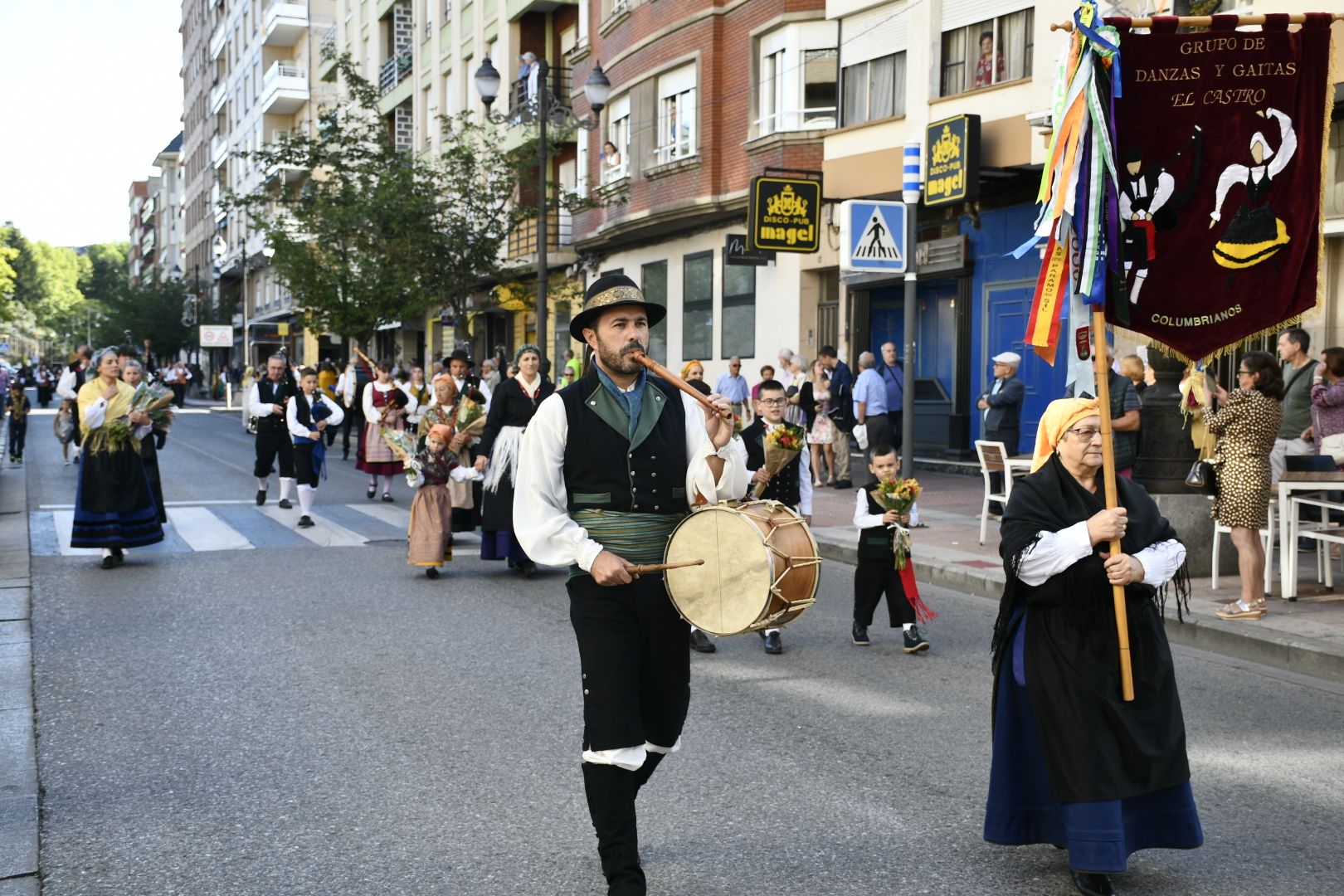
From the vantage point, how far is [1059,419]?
14.3 ft

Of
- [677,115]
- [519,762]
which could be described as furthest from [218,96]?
[519,762]

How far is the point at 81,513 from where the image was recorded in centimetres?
1108

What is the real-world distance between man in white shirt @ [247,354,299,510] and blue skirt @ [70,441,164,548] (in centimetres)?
399

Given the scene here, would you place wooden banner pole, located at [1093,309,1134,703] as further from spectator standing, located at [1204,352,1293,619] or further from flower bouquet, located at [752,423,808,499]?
spectator standing, located at [1204,352,1293,619]

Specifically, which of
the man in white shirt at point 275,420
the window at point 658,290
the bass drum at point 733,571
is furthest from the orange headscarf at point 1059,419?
the window at point 658,290

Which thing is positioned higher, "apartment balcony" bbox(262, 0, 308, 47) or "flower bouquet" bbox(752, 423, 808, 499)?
"apartment balcony" bbox(262, 0, 308, 47)

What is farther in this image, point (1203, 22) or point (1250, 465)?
point (1250, 465)

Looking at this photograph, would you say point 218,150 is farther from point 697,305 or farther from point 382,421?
point 382,421

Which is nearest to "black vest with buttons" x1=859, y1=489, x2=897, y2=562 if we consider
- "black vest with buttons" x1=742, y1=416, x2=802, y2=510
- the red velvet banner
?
"black vest with buttons" x1=742, y1=416, x2=802, y2=510

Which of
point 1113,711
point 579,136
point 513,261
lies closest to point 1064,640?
point 1113,711

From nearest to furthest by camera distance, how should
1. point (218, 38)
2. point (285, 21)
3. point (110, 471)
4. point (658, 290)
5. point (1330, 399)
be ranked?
point (1330, 399), point (110, 471), point (658, 290), point (285, 21), point (218, 38)

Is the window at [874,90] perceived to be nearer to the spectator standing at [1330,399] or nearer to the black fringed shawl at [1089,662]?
the spectator standing at [1330,399]

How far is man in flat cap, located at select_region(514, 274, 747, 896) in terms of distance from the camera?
4109 millimetres

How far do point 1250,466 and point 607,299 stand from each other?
607 cm
